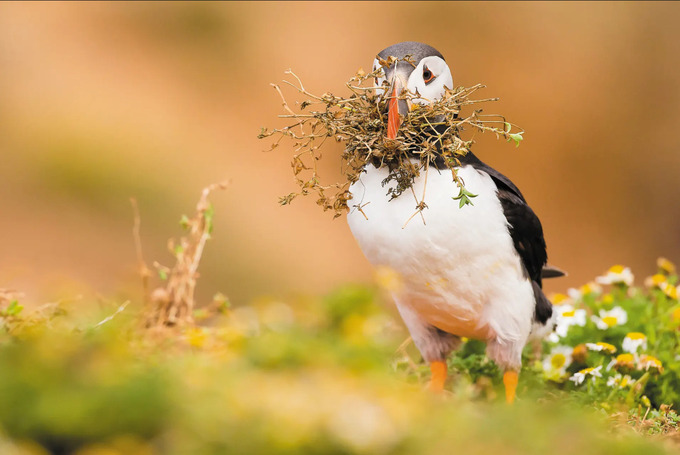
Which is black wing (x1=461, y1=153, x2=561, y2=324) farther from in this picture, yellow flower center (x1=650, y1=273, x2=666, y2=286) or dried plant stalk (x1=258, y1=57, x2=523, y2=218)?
yellow flower center (x1=650, y1=273, x2=666, y2=286)

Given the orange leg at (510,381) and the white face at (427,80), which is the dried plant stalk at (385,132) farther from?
the orange leg at (510,381)

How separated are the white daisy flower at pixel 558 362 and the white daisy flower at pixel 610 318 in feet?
0.79

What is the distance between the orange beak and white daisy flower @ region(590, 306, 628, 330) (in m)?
1.87

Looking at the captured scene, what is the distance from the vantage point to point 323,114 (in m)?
2.83

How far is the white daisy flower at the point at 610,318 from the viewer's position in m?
3.92

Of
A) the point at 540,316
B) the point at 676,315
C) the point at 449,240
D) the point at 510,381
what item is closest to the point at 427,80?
the point at 449,240

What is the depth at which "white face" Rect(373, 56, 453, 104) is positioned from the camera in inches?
109

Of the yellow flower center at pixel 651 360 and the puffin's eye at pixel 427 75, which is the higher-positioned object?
the puffin's eye at pixel 427 75

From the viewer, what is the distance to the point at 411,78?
277 centimetres

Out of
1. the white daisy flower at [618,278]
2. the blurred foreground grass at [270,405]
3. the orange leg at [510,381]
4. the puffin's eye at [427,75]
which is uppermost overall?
the white daisy flower at [618,278]

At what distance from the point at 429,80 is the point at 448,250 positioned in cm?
62

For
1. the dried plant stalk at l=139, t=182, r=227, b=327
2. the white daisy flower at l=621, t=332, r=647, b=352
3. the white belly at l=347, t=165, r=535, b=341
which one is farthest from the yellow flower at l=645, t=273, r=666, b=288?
the dried plant stalk at l=139, t=182, r=227, b=327

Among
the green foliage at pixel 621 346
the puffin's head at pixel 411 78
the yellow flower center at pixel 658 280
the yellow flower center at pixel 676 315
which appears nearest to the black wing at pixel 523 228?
the puffin's head at pixel 411 78

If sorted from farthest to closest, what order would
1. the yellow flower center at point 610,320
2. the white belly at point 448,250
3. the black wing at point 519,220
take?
the yellow flower center at point 610,320 < the black wing at point 519,220 < the white belly at point 448,250
